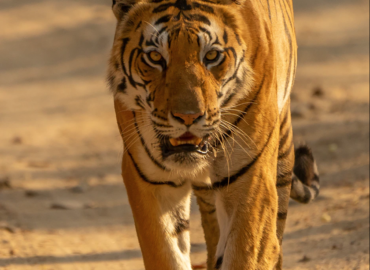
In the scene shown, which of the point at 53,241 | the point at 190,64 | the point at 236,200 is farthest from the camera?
the point at 53,241

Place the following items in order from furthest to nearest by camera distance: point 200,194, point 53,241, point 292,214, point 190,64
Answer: point 292,214 < point 53,241 < point 200,194 < point 190,64

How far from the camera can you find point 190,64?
224 centimetres

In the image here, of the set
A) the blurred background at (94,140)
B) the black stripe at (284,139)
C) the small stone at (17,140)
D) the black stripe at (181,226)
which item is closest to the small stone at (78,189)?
the blurred background at (94,140)

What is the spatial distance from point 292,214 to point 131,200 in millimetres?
2026

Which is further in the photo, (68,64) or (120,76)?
(68,64)

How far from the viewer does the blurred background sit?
12.5 ft

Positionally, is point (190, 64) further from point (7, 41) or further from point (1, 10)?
point (1, 10)

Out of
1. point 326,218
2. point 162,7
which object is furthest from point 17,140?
point 162,7

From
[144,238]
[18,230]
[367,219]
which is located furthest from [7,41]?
[144,238]

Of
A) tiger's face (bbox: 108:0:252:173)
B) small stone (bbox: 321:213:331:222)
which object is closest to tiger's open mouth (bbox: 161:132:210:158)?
tiger's face (bbox: 108:0:252:173)

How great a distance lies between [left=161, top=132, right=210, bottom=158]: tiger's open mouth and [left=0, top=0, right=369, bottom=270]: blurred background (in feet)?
4.51

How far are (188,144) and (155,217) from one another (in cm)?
37

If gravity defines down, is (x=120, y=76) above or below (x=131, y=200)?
above

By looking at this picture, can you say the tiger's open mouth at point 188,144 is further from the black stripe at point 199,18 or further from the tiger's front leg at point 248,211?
the black stripe at point 199,18
